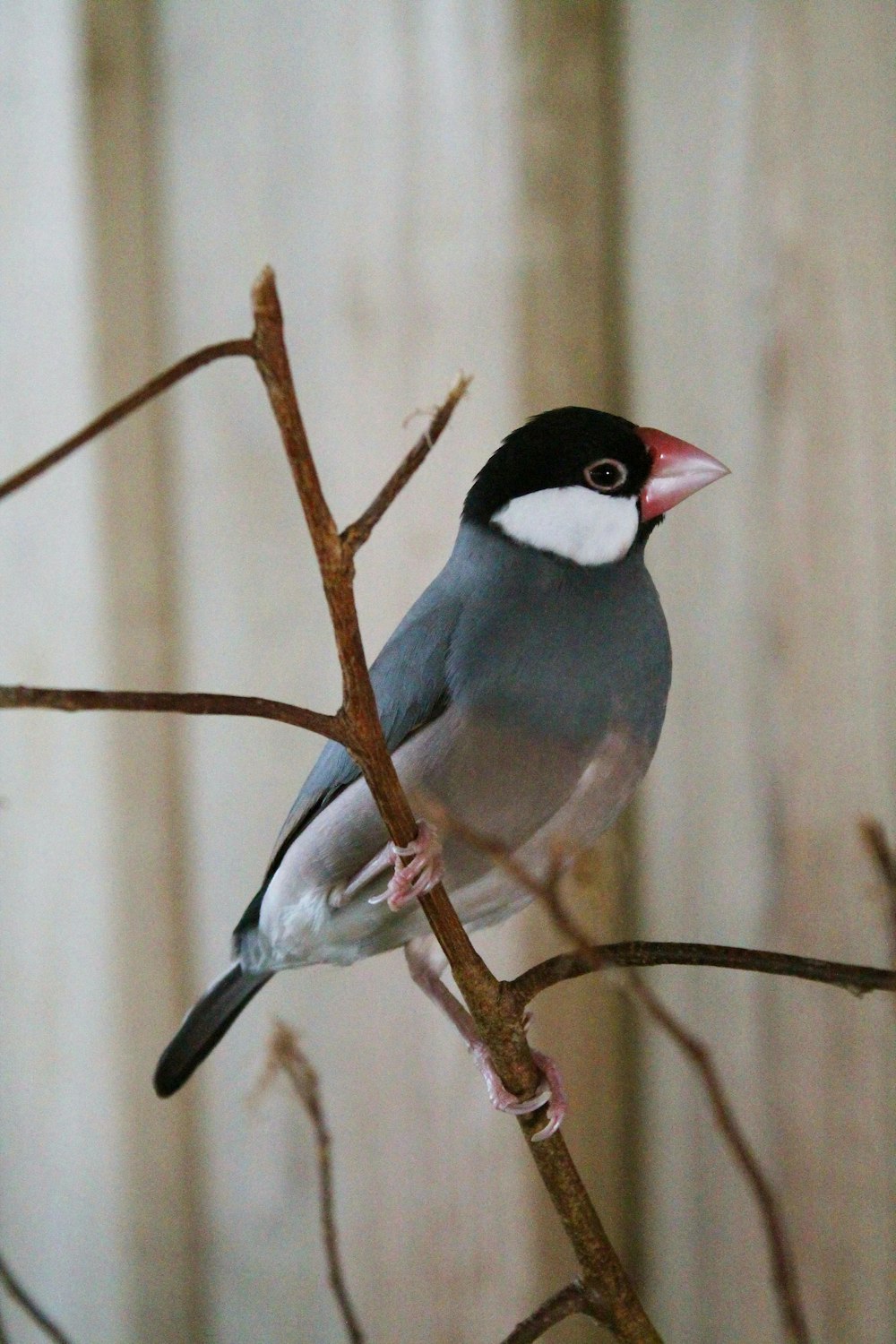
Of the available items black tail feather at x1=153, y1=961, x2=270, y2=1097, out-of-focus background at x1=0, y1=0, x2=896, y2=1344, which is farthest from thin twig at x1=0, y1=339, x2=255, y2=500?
out-of-focus background at x1=0, y1=0, x2=896, y2=1344

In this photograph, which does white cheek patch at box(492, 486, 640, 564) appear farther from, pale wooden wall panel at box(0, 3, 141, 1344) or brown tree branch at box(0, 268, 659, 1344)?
pale wooden wall panel at box(0, 3, 141, 1344)

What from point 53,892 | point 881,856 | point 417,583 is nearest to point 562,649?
point 881,856

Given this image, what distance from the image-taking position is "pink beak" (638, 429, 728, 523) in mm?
518

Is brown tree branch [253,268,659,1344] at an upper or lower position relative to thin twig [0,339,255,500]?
lower

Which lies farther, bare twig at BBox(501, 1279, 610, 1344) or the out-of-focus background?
the out-of-focus background

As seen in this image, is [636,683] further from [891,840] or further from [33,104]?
[33,104]

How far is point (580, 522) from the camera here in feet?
1.80

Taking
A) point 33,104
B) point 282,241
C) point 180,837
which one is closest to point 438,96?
point 282,241

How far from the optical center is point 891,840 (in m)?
0.76

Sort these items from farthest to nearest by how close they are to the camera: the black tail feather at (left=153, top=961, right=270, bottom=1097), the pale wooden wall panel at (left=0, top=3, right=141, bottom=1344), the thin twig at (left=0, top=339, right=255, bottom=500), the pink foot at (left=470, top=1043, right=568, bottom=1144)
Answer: the pale wooden wall panel at (left=0, top=3, right=141, bottom=1344) < the black tail feather at (left=153, top=961, right=270, bottom=1097) < the pink foot at (left=470, top=1043, right=568, bottom=1144) < the thin twig at (left=0, top=339, right=255, bottom=500)

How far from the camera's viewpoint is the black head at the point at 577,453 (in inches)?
20.6

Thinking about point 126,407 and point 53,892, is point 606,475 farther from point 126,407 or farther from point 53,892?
point 53,892

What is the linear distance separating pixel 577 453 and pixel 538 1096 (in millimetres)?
273

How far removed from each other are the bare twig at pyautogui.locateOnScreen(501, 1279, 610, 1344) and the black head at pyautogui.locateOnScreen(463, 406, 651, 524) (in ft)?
1.06
